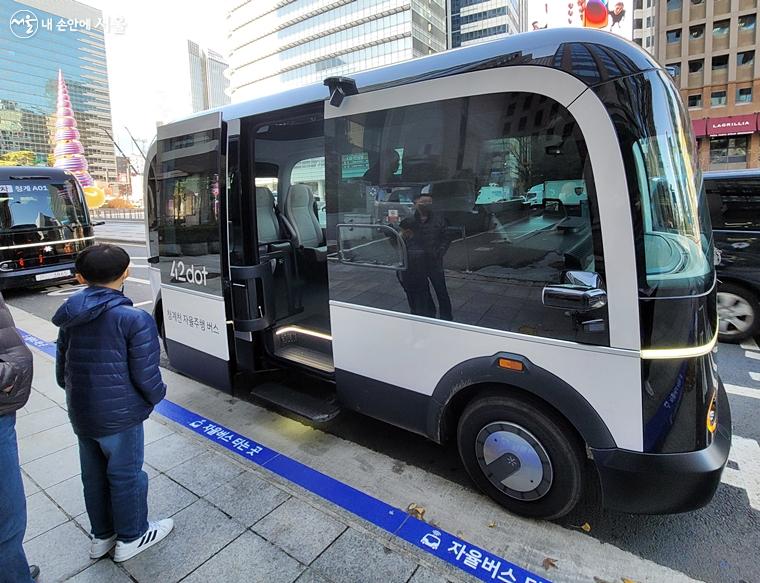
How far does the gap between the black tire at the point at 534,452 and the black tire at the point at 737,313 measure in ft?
14.1

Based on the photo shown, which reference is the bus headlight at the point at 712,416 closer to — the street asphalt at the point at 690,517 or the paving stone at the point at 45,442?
the street asphalt at the point at 690,517

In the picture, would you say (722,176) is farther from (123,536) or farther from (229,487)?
(123,536)

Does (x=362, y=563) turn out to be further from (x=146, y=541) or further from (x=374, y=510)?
(x=146, y=541)

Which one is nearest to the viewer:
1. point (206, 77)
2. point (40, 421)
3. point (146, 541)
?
point (146, 541)

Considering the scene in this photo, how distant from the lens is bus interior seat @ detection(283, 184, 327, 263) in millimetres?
4750

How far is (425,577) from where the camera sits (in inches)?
81.3

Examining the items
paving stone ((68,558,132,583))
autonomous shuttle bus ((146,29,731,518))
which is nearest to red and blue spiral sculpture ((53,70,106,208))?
autonomous shuttle bus ((146,29,731,518))

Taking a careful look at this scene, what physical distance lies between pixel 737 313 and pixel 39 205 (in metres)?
12.1

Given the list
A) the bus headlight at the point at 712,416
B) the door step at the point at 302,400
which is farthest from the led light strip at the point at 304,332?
the bus headlight at the point at 712,416

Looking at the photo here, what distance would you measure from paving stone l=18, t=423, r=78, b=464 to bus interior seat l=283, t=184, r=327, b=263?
261 cm

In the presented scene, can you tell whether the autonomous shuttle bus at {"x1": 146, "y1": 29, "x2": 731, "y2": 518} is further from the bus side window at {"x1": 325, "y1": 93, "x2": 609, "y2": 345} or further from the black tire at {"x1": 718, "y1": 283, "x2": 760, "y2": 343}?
the black tire at {"x1": 718, "y1": 283, "x2": 760, "y2": 343}

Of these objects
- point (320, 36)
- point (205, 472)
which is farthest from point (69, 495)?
point (320, 36)

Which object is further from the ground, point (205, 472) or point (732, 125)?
point (732, 125)

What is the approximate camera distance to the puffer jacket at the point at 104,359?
1959mm
